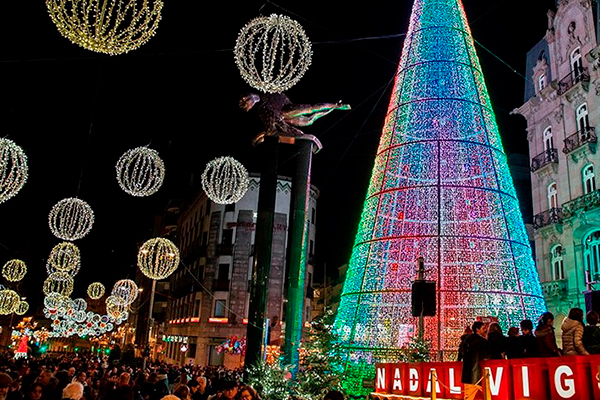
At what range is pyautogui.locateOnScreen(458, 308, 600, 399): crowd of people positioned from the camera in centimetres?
652

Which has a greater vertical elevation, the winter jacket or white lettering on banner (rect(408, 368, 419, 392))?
the winter jacket

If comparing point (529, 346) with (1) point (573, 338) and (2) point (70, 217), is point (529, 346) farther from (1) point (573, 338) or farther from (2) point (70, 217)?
(2) point (70, 217)

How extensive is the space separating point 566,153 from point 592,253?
15.7ft

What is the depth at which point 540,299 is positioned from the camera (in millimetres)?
13883

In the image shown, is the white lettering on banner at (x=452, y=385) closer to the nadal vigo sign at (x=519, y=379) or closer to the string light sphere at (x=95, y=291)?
the nadal vigo sign at (x=519, y=379)

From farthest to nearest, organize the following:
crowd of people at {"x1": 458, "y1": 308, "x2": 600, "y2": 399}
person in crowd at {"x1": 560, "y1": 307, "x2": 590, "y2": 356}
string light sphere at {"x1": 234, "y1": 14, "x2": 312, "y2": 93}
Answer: string light sphere at {"x1": 234, "y1": 14, "x2": 312, "y2": 93}
person in crowd at {"x1": 560, "y1": 307, "x2": 590, "y2": 356}
crowd of people at {"x1": 458, "y1": 308, "x2": 600, "y2": 399}

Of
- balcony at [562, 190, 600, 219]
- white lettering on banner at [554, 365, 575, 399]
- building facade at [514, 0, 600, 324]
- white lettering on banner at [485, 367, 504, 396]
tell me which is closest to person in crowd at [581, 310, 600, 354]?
white lettering on banner at [485, 367, 504, 396]

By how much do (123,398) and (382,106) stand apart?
26.1 metres

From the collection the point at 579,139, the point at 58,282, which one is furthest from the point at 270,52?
the point at 58,282

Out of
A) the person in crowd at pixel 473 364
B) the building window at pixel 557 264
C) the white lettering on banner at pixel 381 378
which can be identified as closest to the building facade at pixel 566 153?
the building window at pixel 557 264

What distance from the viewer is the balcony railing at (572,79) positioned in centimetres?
2312

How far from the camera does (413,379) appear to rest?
26.0 feet

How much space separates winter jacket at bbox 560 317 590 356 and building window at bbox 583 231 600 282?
55.1 feet

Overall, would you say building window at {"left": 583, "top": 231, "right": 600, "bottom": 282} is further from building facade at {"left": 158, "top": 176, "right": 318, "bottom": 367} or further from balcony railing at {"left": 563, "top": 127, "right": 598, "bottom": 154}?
building facade at {"left": 158, "top": 176, "right": 318, "bottom": 367}
